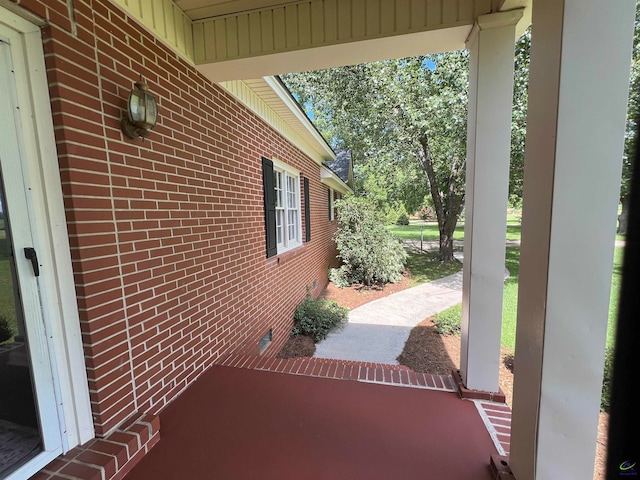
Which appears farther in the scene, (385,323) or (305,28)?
(385,323)

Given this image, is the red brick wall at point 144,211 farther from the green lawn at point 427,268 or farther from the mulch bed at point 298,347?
the green lawn at point 427,268

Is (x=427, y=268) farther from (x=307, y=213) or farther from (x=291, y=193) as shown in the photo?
(x=291, y=193)

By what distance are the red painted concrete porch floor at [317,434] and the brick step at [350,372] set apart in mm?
71

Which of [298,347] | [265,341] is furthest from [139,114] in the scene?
[298,347]

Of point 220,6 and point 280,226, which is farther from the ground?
point 220,6

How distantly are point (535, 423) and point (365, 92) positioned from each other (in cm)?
1023

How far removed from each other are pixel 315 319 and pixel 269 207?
→ 8.16ft

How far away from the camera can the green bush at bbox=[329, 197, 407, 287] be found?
8969mm

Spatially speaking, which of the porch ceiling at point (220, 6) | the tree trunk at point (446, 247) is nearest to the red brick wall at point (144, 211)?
the porch ceiling at point (220, 6)

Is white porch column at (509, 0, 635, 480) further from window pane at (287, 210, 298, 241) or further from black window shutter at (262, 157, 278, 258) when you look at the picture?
window pane at (287, 210, 298, 241)

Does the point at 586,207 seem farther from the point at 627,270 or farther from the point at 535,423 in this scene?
the point at 535,423

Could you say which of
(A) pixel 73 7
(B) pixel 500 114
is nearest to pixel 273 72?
(A) pixel 73 7

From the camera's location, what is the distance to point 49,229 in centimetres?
149

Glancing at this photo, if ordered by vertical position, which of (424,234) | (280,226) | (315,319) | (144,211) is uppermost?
(144,211)
